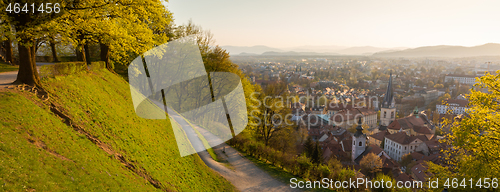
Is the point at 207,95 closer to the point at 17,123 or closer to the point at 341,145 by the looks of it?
the point at 17,123

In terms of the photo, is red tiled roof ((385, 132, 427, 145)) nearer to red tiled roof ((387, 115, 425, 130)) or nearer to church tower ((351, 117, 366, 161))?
red tiled roof ((387, 115, 425, 130))

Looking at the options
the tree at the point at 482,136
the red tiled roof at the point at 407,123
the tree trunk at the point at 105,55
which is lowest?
the red tiled roof at the point at 407,123

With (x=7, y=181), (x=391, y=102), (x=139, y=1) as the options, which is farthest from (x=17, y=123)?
(x=391, y=102)

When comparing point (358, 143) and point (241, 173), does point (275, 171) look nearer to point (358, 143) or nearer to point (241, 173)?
point (241, 173)

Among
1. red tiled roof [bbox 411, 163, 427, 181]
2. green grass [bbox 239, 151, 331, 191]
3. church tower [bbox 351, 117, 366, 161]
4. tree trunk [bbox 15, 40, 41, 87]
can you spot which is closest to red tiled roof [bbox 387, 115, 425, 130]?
church tower [bbox 351, 117, 366, 161]

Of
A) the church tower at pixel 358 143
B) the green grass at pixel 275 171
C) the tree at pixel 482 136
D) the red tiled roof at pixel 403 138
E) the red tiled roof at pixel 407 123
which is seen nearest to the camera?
the tree at pixel 482 136

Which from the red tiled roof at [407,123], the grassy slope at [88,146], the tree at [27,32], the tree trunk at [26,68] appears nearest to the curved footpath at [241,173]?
the grassy slope at [88,146]

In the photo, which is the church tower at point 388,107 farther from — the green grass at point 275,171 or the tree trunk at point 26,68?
the tree trunk at point 26,68
